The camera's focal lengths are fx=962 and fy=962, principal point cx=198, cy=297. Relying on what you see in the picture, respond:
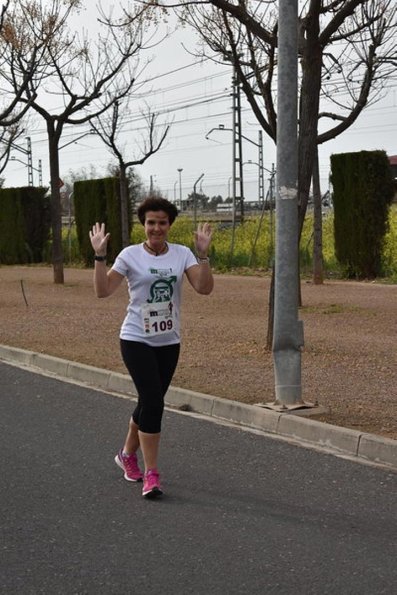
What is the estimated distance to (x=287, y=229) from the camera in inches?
328

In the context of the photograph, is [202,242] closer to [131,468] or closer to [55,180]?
[131,468]

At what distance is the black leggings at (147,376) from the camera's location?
6.00m

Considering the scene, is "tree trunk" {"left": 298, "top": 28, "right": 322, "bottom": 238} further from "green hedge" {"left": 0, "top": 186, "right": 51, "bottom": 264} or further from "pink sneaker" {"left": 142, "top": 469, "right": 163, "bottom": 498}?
"green hedge" {"left": 0, "top": 186, "right": 51, "bottom": 264}

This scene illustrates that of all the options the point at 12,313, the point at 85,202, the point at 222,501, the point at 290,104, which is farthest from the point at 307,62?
the point at 85,202

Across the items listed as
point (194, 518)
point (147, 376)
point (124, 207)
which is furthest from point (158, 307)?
point (124, 207)

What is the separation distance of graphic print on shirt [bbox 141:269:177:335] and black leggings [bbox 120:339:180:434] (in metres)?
0.12

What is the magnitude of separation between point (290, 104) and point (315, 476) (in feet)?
11.1

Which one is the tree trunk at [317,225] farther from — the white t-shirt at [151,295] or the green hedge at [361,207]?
the white t-shirt at [151,295]

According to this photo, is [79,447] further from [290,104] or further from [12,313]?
[12,313]

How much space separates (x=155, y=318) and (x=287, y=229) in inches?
104

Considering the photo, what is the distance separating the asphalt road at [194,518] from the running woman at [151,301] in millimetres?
474

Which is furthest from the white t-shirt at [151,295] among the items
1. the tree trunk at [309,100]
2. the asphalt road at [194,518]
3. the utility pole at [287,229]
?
the tree trunk at [309,100]

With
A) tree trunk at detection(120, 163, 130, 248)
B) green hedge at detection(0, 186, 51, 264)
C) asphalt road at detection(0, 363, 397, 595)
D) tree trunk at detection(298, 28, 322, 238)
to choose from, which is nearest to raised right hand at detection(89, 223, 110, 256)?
asphalt road at detection(0, 363, 397, 595)

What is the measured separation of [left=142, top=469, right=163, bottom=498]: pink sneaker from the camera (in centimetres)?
602
